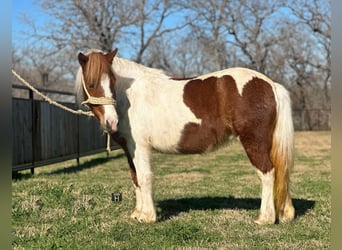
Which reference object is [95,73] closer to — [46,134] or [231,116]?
[231,116]

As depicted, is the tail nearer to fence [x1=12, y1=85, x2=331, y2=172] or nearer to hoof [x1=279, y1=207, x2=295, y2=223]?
hoof [x1=279, y1=207, x2=295, y2=223]

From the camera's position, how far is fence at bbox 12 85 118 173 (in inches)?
365

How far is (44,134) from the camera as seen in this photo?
10.5m

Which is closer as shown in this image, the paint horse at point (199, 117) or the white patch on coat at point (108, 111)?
the white patch on coat at point (108, 111)

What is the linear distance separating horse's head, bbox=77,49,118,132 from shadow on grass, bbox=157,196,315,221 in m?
1.61

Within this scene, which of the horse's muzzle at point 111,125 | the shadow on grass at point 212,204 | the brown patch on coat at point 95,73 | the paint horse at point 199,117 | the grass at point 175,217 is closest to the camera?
the grass at point 175,217

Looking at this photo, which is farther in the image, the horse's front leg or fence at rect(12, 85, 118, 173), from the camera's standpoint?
fence at rect(12, 85, 118, 173)

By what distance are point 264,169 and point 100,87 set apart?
2.06 meters

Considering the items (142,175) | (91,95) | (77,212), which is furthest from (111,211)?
(91,95)

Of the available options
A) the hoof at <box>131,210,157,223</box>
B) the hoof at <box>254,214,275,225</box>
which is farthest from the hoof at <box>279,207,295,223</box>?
the hoof at <box>131,210,157,223</box>

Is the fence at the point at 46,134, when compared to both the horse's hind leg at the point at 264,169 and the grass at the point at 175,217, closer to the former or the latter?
the grass at the point at 175,217

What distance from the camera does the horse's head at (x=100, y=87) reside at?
4219 mm

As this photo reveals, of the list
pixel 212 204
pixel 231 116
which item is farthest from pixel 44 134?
pixel 231 116

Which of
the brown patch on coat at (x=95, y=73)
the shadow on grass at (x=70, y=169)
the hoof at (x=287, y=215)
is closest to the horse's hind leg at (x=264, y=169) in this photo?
the hoof at (x=287, y=215)
